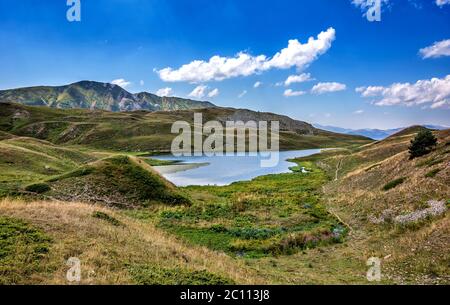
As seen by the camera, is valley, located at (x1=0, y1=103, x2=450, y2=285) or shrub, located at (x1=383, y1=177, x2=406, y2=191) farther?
shrub, located at (x1=383, y1=177, x2=406, y2=191)

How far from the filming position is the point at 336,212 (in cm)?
4128

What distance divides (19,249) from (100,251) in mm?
3554

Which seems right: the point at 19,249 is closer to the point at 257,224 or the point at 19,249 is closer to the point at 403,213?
the point at 257,224

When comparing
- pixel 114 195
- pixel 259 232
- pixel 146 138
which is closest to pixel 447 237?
pixel 259 232

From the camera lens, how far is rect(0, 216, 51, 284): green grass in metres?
13.7

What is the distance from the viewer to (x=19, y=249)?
15617 millimetres

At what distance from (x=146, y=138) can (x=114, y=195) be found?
520 feet

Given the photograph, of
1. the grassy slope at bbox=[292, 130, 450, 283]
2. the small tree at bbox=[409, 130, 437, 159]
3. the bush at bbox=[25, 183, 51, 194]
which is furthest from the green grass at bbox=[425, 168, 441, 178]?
the bush at bbox=[25, 183, 51, 194]

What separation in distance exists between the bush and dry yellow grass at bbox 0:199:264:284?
19498 mm

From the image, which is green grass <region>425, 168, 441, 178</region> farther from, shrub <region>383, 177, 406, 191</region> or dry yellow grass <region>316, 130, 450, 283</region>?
shrub <region>383, 177, 406, 191</region>

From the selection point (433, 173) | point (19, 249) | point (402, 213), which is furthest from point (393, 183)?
point (19, 249)

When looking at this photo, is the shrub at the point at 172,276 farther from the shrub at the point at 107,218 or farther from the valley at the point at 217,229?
the shrub at the point at 107,218
